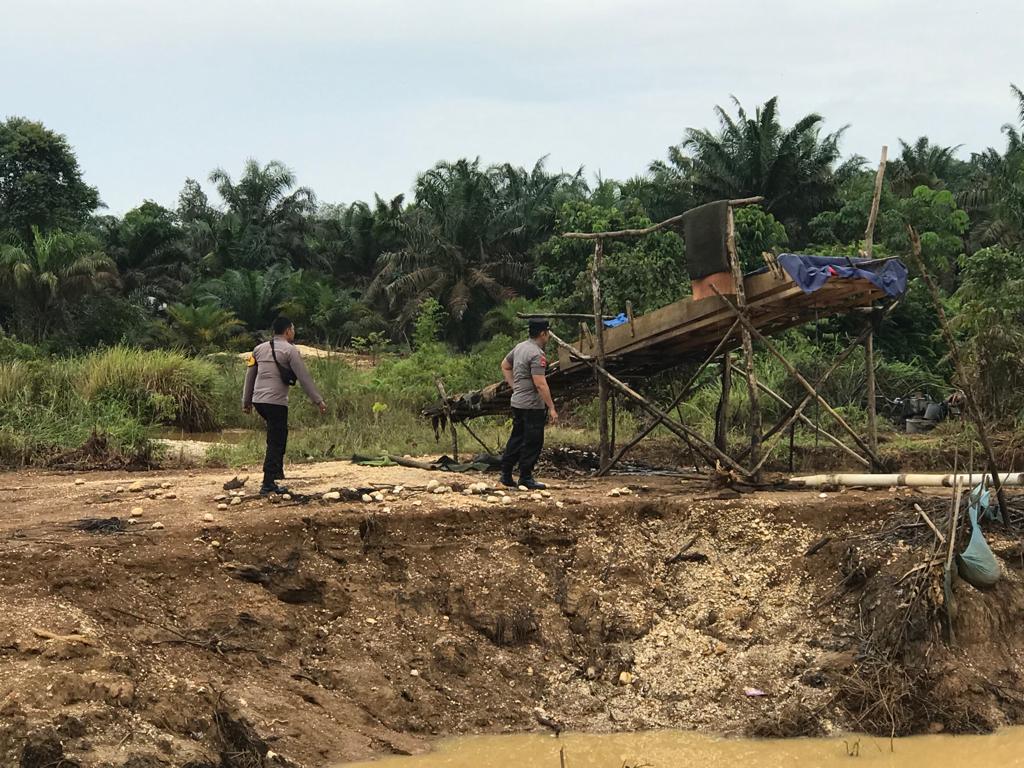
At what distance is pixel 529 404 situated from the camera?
27.2ft

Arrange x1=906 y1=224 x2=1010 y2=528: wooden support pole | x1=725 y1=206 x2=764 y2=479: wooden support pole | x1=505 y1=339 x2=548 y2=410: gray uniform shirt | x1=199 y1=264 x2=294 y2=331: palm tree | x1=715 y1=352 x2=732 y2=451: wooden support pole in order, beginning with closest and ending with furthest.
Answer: x1=906 y1=224 x2=1010 y2=528: wooden support pole
x1=725 y1=206 x2=764 y2=479: wooden support pole
x1=505 y1=339 x2=548 y2=410: gray uniform shirt
x1=715 y1=352 x2=732 y2=451: wooden support pole
x1=199 y1=264 x2=294 y2=331: palm tree

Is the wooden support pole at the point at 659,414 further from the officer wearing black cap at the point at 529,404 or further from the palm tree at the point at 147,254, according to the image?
the palm tree at the point at 147,254

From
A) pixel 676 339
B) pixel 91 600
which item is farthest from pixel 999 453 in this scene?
pixel 91 600

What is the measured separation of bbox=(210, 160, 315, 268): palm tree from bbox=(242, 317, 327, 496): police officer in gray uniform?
2702 cm

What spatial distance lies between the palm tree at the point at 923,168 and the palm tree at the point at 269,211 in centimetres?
2021

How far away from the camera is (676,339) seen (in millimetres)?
8906

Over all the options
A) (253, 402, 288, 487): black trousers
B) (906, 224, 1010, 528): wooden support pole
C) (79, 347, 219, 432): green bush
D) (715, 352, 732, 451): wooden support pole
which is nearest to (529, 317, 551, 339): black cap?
(715, 352, 732, 451): wooden support pole

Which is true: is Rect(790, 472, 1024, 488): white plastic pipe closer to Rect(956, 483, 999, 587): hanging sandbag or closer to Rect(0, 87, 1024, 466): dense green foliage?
Rect(956, 483, 999, 587): hanging sandbag

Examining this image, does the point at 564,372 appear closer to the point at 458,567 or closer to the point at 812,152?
the point at 458,567

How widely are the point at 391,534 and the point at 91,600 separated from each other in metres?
2.10

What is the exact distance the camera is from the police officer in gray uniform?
Answer: 7723 mm

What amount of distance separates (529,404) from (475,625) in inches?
90.9

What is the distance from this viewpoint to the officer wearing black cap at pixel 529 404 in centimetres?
827

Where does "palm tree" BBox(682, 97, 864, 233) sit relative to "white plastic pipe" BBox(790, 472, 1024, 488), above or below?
above
